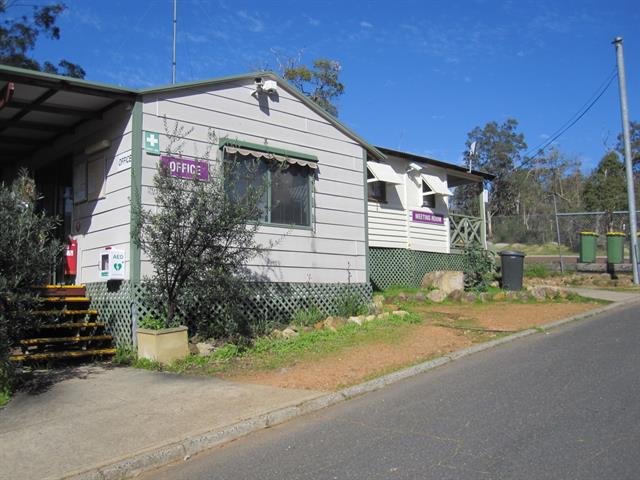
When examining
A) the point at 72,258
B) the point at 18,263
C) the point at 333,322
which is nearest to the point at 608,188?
the point at 333,322

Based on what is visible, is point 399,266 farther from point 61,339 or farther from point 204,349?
point 61,339

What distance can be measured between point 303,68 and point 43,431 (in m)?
26.1

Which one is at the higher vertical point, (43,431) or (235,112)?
(235,112)

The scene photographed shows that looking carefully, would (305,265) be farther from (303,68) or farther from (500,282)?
(303,68)

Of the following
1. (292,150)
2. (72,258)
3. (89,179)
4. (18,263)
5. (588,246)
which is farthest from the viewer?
(588,246)

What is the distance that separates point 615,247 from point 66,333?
52.9 feet

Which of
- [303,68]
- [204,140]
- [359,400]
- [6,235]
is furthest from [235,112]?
[303,68]

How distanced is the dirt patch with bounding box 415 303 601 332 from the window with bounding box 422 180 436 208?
588 cm

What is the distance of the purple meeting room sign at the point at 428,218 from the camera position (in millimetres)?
18125

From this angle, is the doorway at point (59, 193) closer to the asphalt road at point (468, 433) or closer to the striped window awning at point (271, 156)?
the striped window awning at point (271, 156)

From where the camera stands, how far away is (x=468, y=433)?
16.4ft

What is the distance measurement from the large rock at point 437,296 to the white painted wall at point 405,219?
9.01ft

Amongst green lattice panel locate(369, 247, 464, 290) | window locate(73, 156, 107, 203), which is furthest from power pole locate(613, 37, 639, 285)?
window locate(73, 156, 107, 203)

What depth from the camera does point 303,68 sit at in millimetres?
29234
